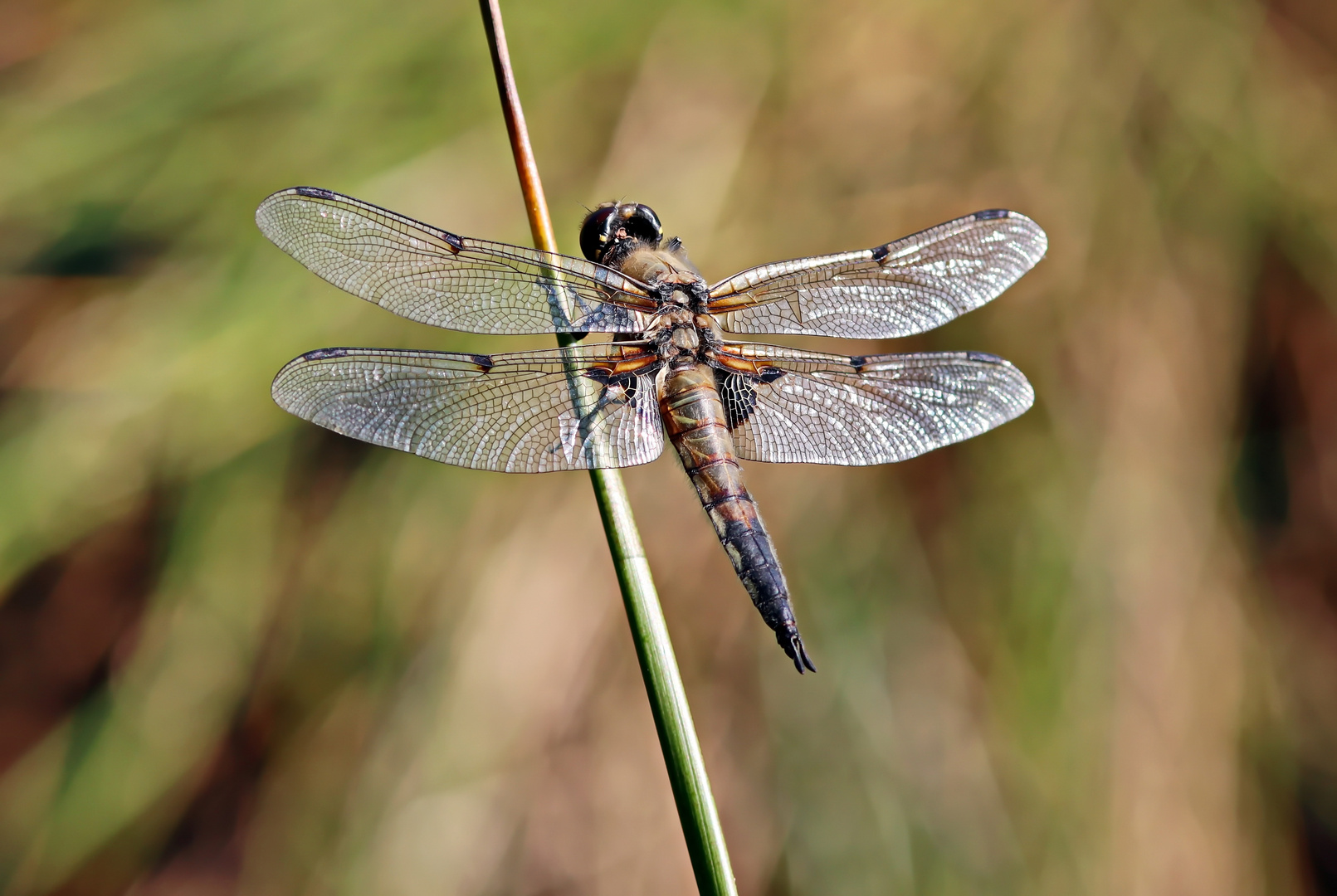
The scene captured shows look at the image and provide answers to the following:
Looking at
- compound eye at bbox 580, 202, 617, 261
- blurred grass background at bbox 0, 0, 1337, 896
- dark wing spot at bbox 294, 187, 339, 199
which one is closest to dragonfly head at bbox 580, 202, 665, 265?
compound eye at bbox 580, 202, 617, 261

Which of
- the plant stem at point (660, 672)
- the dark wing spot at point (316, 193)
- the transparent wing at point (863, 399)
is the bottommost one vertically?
the plant stem at point (660, 672)

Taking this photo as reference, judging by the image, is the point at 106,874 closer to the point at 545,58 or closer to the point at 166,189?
the point at 166,189

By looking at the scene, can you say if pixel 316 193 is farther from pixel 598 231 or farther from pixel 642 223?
pixel 642 223

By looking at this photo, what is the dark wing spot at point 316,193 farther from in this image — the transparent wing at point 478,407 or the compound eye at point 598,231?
the compound eye at point 598,231

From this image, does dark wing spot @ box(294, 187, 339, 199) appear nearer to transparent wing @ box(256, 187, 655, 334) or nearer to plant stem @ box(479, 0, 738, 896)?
transparent wing @ box(256, 187, 655, 334)

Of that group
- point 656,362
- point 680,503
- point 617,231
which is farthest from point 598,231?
point 680,503

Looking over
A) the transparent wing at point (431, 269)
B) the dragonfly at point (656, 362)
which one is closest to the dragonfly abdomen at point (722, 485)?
the dragonfly at point (656, 362)
